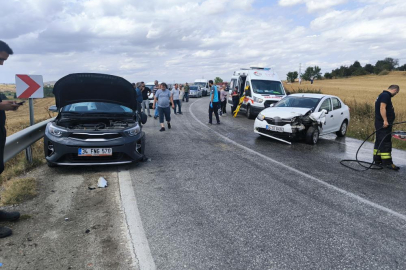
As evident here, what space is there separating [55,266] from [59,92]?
4.83m

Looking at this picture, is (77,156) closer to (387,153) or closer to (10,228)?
(10,228)

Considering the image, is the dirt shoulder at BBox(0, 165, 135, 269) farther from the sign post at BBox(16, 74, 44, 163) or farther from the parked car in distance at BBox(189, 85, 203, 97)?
the parked car in distance at BBox(189, 85, 203, 97)

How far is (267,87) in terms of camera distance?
1777 cm

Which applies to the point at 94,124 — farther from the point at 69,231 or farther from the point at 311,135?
the point at 311,135

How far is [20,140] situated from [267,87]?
1382cm

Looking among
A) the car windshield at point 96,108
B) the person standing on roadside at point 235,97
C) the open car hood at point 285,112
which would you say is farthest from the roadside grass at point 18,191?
the person standing on roadside at point 235,97

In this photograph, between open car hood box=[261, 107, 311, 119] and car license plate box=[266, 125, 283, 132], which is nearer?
car license plate box=[266, 125, 283, 132]

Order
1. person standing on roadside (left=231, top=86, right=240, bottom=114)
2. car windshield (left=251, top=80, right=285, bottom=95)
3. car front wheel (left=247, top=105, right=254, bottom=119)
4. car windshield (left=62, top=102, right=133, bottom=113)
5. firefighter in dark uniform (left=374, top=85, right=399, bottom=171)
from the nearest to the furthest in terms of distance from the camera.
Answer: firefighter in dark uniform (left=374, top=85, right=399, bottom=171)
car windshield (left=62, top=102, right=133, bottom=113)
car front wheel (left=247, top=105, right=254, bottom=119)
car windshield (left=251, top=80, right=285, bottom=95)
person standing on roadside (left=231, top=86, right=240, bottom=114)

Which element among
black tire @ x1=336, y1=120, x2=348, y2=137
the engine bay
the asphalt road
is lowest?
the asphalt road

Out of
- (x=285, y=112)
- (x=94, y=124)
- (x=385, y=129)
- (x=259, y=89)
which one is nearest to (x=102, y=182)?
(x=94, y=124)

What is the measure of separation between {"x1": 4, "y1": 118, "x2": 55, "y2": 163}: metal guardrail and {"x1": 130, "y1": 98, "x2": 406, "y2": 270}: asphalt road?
208cm

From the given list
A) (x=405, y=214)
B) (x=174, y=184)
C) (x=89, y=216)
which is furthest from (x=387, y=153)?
(x=89, y=216)

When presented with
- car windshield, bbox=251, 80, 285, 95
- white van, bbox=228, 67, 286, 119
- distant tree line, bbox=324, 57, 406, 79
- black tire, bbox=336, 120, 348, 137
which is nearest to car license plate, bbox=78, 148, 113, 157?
black tire, bbox=336, 120, 348, 137

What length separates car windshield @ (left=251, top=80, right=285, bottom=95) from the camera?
57.5 ft
